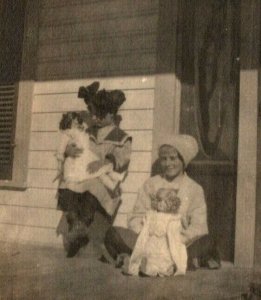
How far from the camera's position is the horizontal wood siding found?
11.0ft

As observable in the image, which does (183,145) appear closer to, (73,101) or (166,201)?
(166,201)

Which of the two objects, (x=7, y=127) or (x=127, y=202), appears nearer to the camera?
(x=127, y=202)

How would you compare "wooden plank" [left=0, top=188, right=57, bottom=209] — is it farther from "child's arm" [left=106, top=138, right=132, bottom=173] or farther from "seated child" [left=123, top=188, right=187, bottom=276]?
"seated child" [left=123, top=188, right=187, bottom=276]

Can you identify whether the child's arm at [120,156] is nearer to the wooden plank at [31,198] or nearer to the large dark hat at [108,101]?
the large dark hat at [108,101]

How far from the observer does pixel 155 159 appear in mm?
3238

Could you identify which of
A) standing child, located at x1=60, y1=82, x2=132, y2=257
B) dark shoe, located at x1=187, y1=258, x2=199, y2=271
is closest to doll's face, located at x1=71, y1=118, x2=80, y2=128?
standing child, located at x1=60, y1=82, x2=132, y2=257

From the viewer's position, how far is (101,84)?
3.46 m

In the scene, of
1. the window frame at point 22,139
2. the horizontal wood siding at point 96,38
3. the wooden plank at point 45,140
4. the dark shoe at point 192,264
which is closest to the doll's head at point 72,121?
the wooden plank at point 45,140

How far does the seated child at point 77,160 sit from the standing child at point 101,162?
15 mm

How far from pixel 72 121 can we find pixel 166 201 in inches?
40.5

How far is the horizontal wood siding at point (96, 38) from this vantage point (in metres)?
3.35

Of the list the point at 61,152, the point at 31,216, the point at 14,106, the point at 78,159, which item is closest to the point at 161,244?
the point at 78,159

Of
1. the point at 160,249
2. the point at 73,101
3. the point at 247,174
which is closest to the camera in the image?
the point at 160,249

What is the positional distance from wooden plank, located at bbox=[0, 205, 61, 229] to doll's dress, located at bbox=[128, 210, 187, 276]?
109 centimetres
